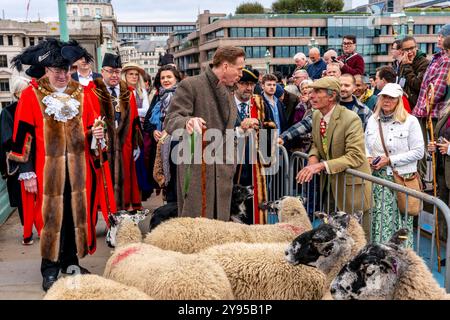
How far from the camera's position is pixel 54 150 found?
4180 millimetres

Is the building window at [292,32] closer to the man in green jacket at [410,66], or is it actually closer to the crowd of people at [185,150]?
the man in green jacket at [410,66]

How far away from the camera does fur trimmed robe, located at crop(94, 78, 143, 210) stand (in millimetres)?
5820

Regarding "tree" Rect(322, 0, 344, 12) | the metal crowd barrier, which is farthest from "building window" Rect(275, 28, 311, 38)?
the metal crowd barrier

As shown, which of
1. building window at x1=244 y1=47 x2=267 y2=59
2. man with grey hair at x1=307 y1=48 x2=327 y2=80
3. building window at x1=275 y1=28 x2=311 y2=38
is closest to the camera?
man with grey hair at x1=307 y1=48 x2=327 y2=80

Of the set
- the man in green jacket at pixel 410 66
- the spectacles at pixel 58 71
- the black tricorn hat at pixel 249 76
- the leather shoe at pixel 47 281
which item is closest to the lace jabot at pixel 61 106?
the spectacles at pixel 58 71

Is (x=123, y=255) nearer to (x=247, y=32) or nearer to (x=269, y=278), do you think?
(x=269, y=278)

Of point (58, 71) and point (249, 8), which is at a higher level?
point (249, 8)

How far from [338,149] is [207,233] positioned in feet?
4.38

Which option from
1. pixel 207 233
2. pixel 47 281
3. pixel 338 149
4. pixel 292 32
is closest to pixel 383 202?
pixel 338 149

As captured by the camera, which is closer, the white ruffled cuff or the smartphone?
the white ruffled cuff

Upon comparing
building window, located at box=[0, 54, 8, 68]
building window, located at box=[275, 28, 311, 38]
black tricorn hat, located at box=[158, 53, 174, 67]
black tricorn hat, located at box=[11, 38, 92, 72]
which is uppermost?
building window, located at box=[275, 28, 311, 38]

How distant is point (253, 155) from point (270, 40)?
2692 inches

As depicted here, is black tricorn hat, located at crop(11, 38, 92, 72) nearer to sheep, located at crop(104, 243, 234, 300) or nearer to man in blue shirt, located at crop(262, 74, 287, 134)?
sheep, located at crop(104, 243, 234, 300)
